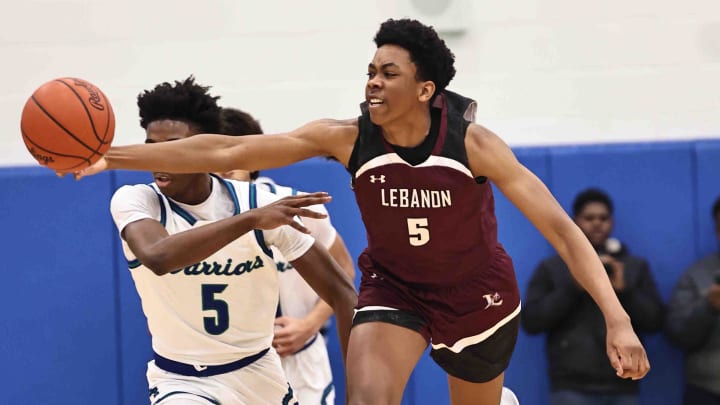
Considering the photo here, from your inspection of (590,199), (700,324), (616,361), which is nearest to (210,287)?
(616,361)

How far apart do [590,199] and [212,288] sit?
2.79m

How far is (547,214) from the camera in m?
4.02

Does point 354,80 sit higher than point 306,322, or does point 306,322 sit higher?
point 354,80

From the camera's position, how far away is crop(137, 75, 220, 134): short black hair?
4.64 metres

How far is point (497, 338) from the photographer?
4.40 meters

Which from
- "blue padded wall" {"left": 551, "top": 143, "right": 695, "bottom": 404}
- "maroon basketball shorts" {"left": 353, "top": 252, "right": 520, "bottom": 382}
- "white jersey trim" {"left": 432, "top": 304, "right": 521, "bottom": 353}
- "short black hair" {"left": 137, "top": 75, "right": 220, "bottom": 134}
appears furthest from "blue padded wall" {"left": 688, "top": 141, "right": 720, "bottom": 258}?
"short black hair" {"left": 137, "top": 75, "right": 220, "bottom": 134}

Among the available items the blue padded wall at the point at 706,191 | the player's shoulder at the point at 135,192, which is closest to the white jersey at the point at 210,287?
the player's shoulder at the point at 135,192

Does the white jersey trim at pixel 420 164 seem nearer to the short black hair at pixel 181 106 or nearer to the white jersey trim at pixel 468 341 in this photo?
the white jersey trim at pixel 468 341

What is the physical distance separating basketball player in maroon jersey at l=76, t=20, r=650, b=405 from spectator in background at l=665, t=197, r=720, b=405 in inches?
91.5

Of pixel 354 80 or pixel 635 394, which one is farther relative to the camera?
pixel 354 80

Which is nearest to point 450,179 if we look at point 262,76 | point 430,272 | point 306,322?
point 430,272

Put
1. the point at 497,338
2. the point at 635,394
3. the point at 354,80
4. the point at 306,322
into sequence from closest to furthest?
the point at 497,338 → the point at 306,322 → the point at 635,394 → the point at 354,80

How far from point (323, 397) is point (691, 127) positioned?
3028 millimetres

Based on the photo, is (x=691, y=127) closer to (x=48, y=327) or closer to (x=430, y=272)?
(x=430, y=272)
